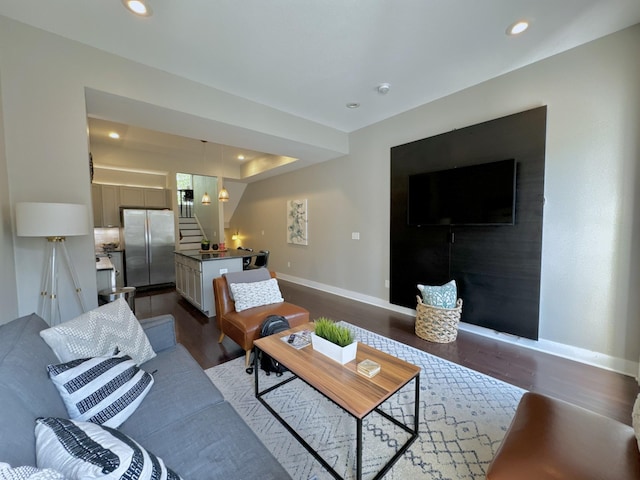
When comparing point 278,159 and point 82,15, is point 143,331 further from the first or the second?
point 278,159

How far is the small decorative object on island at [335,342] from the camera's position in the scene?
1.67 metres

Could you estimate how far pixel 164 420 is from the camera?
1197mm

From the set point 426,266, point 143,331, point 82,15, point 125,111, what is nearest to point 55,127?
point 125,111

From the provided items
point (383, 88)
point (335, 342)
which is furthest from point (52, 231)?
point (383, 88)

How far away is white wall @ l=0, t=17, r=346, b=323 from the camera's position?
6.84 ft

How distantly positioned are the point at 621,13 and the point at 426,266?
9.17 ft

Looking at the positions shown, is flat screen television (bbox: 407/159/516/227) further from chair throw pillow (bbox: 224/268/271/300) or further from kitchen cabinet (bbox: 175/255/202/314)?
kitchen cabinet (bbox: 175/255/202/314)

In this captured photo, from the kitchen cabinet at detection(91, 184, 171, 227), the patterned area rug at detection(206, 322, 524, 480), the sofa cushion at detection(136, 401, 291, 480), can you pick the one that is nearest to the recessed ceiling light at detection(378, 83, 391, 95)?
the patterned area rug at detection(206, 322, 524, 480)

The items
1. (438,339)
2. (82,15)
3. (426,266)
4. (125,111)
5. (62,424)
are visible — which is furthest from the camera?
(426,266)

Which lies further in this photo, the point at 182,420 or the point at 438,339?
the point at 438,339

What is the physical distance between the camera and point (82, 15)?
2029 mm

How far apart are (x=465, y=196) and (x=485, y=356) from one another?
5.77ft

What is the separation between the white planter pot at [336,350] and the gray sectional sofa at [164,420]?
2.19 ft

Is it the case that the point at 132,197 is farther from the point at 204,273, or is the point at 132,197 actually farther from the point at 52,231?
the point at 52,231
